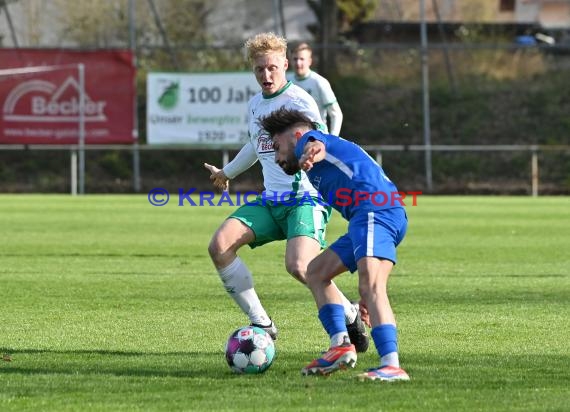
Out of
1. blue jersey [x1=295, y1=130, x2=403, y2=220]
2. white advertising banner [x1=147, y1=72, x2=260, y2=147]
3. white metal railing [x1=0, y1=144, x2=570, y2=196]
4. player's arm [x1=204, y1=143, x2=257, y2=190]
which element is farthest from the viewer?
white advertising banner [x1=147, y1=72, x2=260, y2=147]

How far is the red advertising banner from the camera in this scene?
2975 centimetres

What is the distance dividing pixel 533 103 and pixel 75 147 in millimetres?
12604

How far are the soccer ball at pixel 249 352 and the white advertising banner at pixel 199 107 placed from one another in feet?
74.4

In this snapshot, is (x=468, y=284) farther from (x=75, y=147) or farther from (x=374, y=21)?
(x=374, y=21)

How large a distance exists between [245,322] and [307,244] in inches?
60.6

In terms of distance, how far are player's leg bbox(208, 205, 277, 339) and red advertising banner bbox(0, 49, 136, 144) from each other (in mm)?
22228

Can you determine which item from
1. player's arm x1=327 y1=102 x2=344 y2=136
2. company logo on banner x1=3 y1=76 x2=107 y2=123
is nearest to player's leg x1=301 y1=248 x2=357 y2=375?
player's arm x1=327 y1=102 x2=344 y2=136

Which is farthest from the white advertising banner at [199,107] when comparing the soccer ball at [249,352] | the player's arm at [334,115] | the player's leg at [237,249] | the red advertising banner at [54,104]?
the soccer ball at [249,352]

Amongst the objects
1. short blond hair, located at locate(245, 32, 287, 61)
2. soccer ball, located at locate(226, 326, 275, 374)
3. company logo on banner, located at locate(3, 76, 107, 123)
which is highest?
short blond hair, located at locate(245, 32, 287, 61)

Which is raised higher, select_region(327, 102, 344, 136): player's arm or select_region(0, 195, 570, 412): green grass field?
select_region(327, 102, 344, 136): player's arm

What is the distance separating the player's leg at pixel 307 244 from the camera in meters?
7.60

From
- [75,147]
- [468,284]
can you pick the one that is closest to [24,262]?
[468,284]

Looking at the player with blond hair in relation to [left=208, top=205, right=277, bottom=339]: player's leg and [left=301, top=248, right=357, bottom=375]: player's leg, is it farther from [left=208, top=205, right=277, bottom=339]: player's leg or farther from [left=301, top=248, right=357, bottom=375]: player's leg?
[left=301, top=248, right=357, bottom=375]: player's leg

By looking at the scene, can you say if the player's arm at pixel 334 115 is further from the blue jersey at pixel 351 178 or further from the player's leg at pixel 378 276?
the player's leg at pixel 378 276
